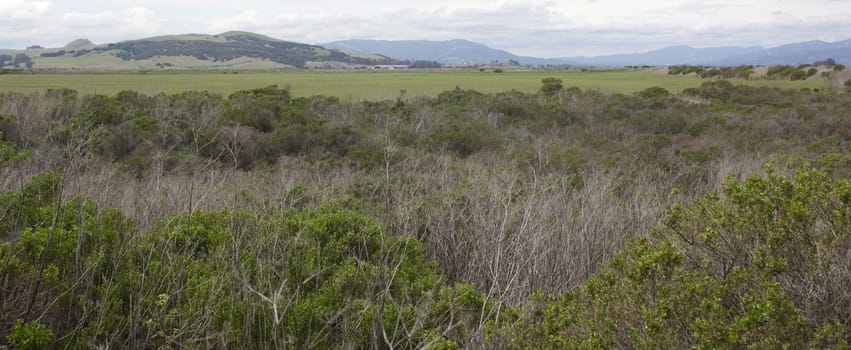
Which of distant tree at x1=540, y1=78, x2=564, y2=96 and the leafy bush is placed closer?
the leafy bush

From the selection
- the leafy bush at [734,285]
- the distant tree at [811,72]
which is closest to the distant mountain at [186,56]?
the distant tree at [811,72]

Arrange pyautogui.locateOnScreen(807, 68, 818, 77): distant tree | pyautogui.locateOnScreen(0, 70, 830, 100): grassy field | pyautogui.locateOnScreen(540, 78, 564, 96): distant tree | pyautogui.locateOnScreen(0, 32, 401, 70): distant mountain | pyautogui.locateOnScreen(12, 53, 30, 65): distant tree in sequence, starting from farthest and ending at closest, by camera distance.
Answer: pyautogui.locateOnScreen(0, 32, 401, 70): distant mountain < pyautogui.locateOnScreen(12, 53, 30, 65): distant tree < pyautogui.locateOnScreen(807, 68, 818, 77): distant tree < pyautogui.locateOnScreen(540, 78, 564, 96): distant tree < pyautogui.locateOnScreen(0, 70, 830, 100): grassy field

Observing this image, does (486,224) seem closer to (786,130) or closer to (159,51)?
(786,130)

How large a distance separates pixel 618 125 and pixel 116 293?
1717cm

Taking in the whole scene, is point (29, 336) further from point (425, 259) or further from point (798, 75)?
point (798, 75)

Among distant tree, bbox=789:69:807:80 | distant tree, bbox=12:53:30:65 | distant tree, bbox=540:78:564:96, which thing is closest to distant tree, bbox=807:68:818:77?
distant tree, bbox=789:69:807:80

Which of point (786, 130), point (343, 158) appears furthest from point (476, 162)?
point (786, 130)

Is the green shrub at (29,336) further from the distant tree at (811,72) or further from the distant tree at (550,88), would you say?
the distant tree at (811,72)

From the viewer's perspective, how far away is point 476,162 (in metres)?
12.4

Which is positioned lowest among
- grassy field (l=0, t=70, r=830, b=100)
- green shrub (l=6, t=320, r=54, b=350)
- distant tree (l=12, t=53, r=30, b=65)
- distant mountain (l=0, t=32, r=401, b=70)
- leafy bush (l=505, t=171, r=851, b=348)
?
green shrub (l=6, t=320, r=54, b=350)

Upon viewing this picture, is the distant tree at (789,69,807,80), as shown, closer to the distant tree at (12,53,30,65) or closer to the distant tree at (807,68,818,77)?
the distant tree at (807,68,818,77)

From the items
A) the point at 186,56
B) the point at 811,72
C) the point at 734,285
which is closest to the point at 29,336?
the point at 734,285

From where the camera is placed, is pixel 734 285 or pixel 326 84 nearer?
pixel 734 285

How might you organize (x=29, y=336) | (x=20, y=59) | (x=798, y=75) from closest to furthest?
1. (x=29, y=336)
2. (x=798, y=75)
3. (x=20, y=59)
